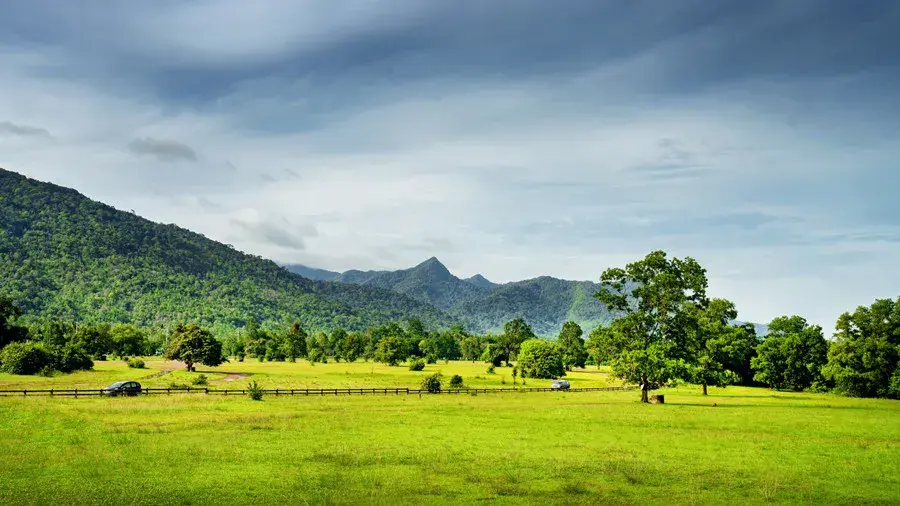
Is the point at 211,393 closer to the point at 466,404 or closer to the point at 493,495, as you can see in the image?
the point at 466,404

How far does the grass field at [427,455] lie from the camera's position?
92.9ft

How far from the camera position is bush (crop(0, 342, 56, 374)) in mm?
92375

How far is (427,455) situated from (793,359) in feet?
305

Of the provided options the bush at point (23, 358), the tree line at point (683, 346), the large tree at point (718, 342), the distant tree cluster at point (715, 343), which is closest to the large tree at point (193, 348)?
the tree line at point (683, 346)

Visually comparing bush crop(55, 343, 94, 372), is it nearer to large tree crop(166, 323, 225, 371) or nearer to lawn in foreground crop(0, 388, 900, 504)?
large tree crop(166, 323, 225, 371)

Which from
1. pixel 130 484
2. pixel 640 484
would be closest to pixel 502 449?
pixel 640 484

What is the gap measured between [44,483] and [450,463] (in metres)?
18.8

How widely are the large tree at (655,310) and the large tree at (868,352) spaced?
3277 cm

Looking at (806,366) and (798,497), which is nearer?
(798,497)

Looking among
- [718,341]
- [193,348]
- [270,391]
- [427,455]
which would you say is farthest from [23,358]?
[718,341]

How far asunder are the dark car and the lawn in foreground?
15.8ft

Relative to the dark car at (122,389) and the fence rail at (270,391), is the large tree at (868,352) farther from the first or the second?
the dark car at (122,389)

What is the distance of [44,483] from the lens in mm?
28406

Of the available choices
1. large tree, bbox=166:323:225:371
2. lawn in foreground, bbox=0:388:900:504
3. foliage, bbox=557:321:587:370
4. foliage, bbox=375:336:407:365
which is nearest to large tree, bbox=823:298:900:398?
lawn in foreground, bbox=0:388:900:504
